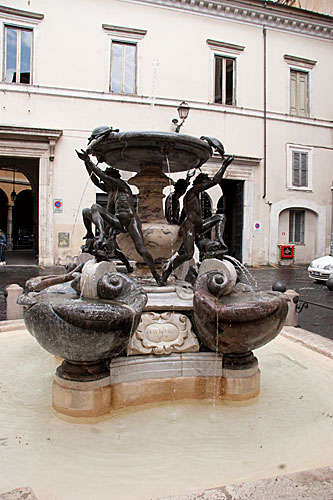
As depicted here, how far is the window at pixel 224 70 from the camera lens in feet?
56.7

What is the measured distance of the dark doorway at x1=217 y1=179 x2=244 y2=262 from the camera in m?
18.1

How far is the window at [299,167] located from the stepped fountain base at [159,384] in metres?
16.4

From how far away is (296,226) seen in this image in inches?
743

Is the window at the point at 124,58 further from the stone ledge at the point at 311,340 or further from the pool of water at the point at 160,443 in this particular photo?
the pool of water at the point at 160,443

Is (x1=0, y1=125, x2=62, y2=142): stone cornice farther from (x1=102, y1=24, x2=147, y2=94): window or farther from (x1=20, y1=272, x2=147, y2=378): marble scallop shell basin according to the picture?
(x1=20, y1=272, x2=147, y2=378): marble scallop shell basin

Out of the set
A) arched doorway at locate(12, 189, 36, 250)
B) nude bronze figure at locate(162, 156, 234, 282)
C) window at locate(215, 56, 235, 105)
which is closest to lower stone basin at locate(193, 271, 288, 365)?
nude bronze figure at locate(162, 156, 234, 282)

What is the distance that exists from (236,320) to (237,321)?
11mm

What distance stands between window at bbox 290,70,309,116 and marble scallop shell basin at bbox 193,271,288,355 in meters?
17.7

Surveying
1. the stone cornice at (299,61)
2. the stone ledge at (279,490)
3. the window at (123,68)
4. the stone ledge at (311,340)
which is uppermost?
the stone cornice at (299,61)

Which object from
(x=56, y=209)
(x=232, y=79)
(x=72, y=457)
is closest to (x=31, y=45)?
(x=56, y=209)

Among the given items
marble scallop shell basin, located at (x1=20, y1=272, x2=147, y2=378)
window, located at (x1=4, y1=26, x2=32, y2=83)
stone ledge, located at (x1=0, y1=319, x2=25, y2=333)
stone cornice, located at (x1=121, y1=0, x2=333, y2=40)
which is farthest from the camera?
stone cornice, located at (x1=121, y1=0, x2=333, y2=40)

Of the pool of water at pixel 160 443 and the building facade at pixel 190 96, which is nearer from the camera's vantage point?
the pool of water at pixel 160 443

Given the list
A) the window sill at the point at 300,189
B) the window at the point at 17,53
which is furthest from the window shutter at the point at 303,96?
the window at the point at 17,53

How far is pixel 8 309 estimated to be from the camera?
5.84 metres
